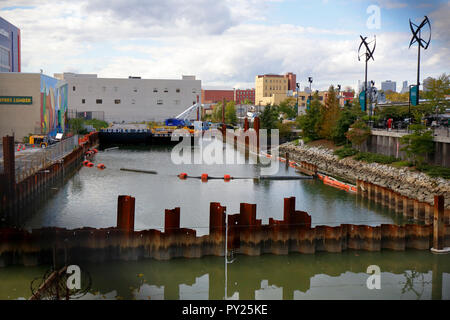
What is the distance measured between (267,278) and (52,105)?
1823 inches

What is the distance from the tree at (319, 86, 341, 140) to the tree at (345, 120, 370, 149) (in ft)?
22.3

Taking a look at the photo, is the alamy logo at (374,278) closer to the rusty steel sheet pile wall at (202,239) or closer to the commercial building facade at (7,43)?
the rusty steel sheet pile wall at (202,239)

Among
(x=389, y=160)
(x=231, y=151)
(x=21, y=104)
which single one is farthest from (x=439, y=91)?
(x=21, y=104)

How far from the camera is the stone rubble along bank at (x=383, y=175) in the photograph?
95.5ft

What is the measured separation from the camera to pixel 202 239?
1733 centimetres

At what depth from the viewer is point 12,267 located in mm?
16531

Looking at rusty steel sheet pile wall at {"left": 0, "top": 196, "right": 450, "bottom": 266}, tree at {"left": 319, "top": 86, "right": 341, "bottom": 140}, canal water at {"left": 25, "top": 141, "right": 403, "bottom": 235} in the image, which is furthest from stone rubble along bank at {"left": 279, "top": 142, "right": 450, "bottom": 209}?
rusty steel sheet pile wall at {"left": 0, "top": 196, "right": 450, "bottom": 266}

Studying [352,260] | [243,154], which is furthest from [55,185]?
[243,154]

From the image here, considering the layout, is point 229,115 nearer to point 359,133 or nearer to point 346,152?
point 346,152

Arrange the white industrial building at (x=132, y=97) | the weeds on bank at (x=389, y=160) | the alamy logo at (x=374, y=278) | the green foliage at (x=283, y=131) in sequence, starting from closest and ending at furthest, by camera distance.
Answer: the alamy logo at (x=374, y=278) < the weeds on bank at (x=389, y=160) < the green foliage at (x=283, y=131) < the white industrial building at (x=132, y=97)

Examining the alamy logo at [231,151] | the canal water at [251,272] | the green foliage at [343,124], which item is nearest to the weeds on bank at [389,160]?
the green foliage at [343,124]

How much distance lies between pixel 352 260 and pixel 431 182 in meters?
14.7
